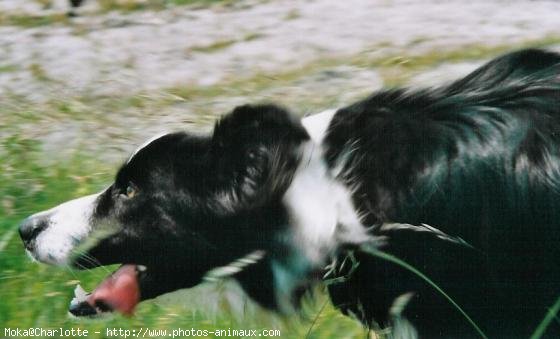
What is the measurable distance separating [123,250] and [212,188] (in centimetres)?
33

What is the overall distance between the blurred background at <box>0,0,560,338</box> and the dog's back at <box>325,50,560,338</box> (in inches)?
25.3

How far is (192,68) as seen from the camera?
13.8ft

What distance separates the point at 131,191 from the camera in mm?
3252

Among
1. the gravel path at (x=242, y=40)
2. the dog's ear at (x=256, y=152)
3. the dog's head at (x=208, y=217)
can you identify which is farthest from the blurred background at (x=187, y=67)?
the dog's ear at (x=256, y=152)

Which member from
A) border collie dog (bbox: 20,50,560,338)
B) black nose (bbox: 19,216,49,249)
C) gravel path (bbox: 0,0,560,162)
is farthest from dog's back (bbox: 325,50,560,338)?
black nose (bbox: 19,216,49,249)

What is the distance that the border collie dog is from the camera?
2992 millimetres

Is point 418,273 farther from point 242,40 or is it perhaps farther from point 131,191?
point 242,40

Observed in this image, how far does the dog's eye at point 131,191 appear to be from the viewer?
324 cm

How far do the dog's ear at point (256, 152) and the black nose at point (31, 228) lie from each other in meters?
0.57

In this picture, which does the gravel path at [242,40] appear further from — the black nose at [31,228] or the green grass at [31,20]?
the black nose at [31,228]

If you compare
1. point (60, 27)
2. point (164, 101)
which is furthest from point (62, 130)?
point (60, 27)

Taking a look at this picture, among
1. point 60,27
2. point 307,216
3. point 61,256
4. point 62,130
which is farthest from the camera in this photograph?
point 60,27

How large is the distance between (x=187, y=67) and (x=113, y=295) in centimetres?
116

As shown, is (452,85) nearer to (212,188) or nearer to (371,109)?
A: (371,109)
